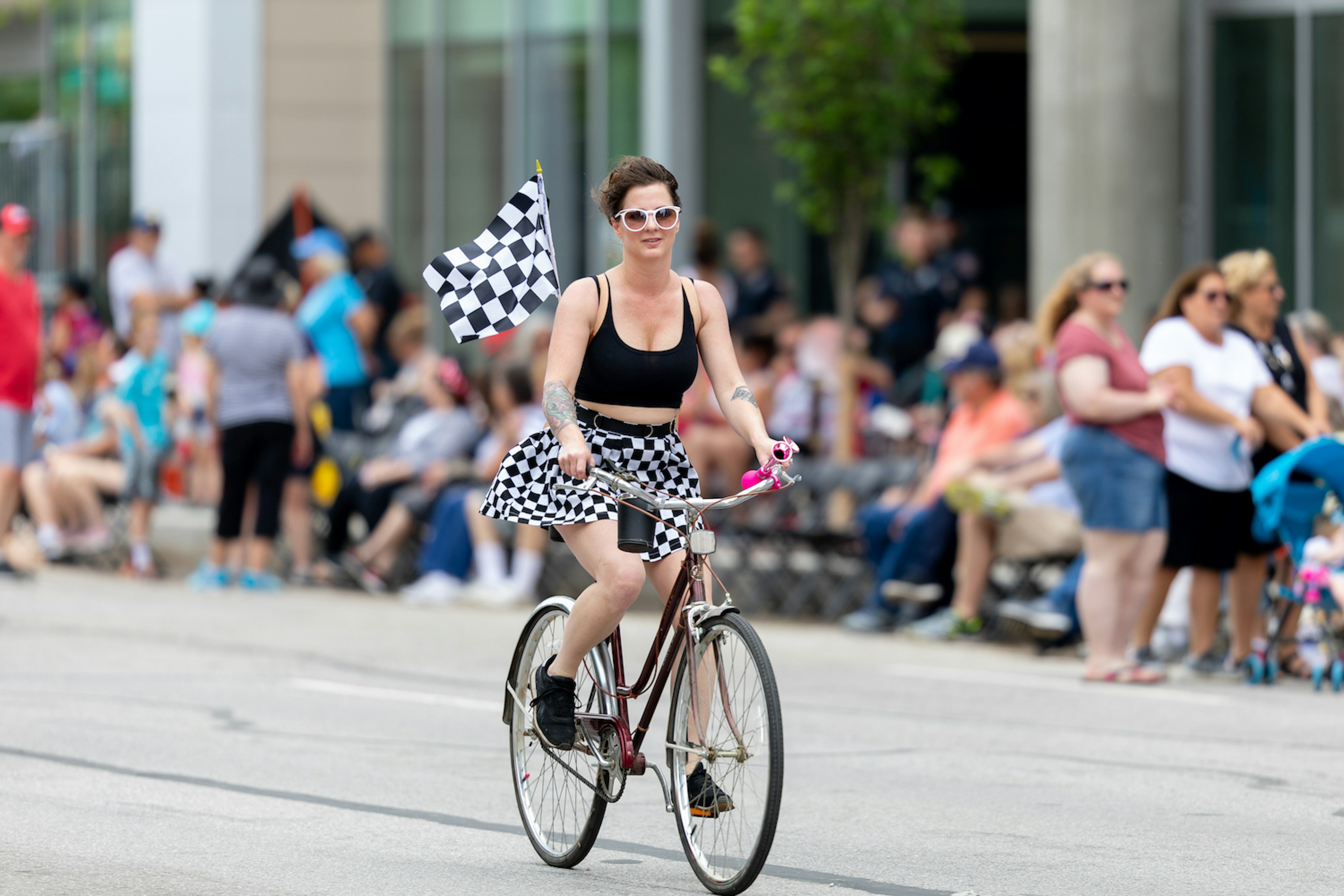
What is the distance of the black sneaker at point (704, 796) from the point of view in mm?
5590

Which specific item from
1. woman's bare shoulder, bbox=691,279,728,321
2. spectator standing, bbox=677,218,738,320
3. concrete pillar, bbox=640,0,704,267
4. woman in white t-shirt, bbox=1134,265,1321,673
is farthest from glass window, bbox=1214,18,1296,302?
woman's bare shoulder, bbox=691,279,728,321

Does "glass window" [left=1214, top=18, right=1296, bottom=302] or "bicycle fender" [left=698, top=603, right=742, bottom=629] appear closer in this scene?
"bicycle fender" [left=698, top=603, right=742, bottom=629]

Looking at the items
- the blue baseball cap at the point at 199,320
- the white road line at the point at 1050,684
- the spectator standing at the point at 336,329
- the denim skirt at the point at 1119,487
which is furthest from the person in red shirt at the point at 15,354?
the denim skirt at the point at 1119,487

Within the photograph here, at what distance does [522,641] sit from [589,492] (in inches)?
24.7

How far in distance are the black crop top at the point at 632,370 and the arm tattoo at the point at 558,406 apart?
128 mm

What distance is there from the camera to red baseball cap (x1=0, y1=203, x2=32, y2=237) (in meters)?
13.8

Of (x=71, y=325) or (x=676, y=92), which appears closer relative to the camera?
(x=71, y=325)

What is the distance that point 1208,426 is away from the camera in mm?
10602

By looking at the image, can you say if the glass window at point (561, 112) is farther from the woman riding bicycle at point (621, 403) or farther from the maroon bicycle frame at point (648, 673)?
the maroon bicycle frame at point (648, 673)

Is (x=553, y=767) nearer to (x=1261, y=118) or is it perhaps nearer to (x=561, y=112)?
(x=1261, y=118)

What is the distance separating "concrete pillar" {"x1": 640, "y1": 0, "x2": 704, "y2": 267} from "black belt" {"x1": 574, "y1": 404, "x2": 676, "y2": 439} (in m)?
15.5

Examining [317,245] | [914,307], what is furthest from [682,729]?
[317,245]

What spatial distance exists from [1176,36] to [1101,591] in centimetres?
846

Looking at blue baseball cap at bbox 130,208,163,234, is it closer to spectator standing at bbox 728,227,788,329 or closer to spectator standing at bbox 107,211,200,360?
spectator standing at bbox 107,211,200,360
